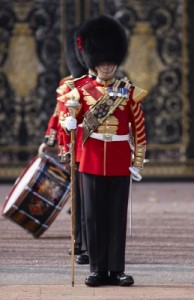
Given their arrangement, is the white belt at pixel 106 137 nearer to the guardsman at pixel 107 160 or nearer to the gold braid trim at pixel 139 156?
the guardsman at pixel 107 160

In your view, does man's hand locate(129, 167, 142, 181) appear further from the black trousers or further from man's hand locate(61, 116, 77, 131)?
man's hand locate(61, 116, 77, 131)

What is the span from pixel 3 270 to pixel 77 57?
200 cm

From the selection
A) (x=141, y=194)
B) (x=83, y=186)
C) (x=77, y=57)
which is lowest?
(x=141, y=194)

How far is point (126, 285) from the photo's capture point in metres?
8.75

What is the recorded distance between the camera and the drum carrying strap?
8734 mm

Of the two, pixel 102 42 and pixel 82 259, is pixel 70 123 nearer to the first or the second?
pixel 102 42

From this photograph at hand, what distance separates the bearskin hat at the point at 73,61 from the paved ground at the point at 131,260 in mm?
1435

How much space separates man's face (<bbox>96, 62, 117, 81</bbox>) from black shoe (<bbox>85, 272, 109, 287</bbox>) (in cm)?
131

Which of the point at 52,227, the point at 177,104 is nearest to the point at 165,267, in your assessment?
the point at 52,227

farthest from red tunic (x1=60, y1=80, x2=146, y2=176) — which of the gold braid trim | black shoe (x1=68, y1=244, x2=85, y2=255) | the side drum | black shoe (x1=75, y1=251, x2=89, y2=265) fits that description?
the side drum

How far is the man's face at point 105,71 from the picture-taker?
8852mm

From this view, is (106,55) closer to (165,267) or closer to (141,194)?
(165,267)

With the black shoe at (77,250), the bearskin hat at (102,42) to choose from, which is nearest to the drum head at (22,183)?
the black shoe at (77,250)

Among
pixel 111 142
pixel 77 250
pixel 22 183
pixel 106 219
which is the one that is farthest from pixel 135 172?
pixel 22 183
